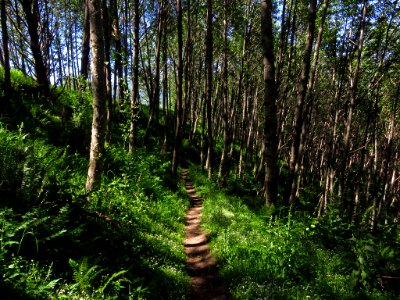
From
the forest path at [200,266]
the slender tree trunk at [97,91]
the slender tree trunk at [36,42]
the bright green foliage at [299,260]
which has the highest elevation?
the slender tree trunk at [36,42]

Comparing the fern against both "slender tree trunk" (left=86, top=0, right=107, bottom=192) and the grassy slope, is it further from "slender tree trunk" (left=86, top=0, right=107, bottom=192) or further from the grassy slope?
"slender tree trunk" (left=86, top=0, right=107, bottom=192)

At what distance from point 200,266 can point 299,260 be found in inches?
86.3

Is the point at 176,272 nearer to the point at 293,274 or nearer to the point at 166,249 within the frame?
the point at 166,249

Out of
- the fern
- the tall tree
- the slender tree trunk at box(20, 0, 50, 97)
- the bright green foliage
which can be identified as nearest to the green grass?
the fern

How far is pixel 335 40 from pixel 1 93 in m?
20.0

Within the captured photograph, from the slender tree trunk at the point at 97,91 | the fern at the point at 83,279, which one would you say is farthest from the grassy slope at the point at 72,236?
the slender tree trunk at the point at 97,91

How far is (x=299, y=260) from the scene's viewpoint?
20.4 ft

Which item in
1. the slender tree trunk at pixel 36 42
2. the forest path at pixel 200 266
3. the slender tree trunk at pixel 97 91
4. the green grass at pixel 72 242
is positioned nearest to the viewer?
the green grass at pixel 72 242

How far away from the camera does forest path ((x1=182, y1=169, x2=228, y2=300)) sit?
574 cm

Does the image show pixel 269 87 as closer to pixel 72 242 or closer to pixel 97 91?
pixel 97 91

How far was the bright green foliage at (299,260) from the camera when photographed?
18.0 feet

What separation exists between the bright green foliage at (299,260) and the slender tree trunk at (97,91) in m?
3.39

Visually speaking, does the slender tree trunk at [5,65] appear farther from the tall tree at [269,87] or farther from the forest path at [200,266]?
the tall tree at [269,87]

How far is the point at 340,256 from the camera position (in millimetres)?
6730
